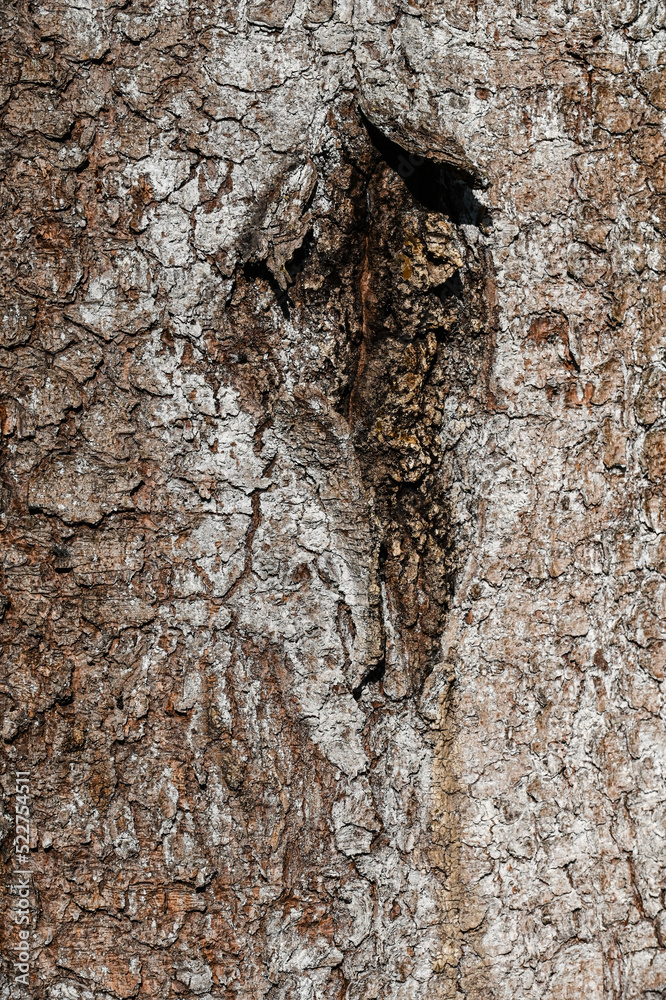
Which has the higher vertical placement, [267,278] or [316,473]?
[267,278]

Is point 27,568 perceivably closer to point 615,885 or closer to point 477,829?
point 477,829

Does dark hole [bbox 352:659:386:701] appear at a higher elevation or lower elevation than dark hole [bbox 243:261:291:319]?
lower

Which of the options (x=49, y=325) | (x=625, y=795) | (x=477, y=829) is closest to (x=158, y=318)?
(x=49, y=325)

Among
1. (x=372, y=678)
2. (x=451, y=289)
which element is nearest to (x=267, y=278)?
(x=451, y=289)

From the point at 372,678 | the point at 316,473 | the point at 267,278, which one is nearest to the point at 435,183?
the point at 267,278

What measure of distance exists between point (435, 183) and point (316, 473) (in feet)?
1.53

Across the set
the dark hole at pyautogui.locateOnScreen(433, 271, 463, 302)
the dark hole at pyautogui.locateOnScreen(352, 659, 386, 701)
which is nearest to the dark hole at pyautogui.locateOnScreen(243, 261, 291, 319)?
the dark hole at pyautogui.locateOnScreen(433, 271, 463, 302)

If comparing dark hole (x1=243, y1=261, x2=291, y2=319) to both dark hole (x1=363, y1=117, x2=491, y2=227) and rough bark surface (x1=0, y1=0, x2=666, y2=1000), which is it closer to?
rough bark surface (x1=0, y1=0, x2=666, y2=1000)

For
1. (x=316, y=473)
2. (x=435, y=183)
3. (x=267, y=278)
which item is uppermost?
(x=435, y=183)

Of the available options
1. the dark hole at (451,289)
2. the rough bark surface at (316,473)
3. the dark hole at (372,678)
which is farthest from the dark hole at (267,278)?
the dark hole at (372,678)

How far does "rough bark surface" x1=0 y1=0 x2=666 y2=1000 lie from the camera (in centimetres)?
117

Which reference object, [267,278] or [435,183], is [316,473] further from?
[435,183]

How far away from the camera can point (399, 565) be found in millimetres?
1249

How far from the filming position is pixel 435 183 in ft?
3.97
